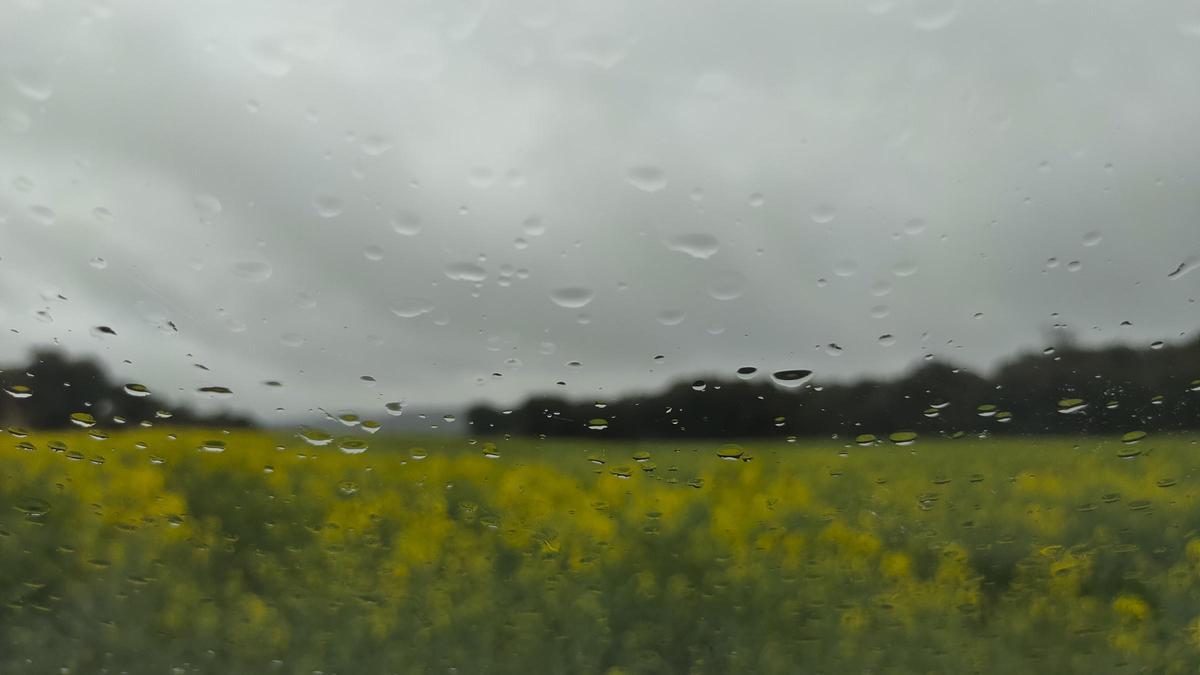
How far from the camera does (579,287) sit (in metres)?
1.34

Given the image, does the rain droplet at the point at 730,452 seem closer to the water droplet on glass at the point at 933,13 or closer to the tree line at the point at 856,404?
the tree line at the point at 856,404

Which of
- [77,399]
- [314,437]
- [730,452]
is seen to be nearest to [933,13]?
[730,452]

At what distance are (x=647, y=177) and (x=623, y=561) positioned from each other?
765mm

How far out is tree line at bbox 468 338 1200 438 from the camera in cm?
137

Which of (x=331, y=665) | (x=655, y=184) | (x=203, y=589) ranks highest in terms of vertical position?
(x=655, y=184)

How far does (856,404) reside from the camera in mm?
1364

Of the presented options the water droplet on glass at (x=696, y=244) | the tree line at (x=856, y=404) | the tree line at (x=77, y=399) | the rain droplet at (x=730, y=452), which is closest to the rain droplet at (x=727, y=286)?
the water droplet on glass at (x=696, y=244)

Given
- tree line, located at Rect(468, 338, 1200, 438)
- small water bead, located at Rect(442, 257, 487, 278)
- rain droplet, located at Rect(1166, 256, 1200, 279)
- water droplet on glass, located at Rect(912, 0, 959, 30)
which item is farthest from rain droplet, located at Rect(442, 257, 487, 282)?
rain droplet, located at Rect(1166, 256, 1200, 279)

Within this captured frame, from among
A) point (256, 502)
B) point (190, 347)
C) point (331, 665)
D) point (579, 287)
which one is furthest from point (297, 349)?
point (331, 665)

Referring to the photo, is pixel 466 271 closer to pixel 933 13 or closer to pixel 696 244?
pixel 696 244

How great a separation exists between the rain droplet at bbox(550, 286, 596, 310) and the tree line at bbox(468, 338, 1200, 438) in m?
0.18

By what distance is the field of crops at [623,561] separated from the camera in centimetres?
144

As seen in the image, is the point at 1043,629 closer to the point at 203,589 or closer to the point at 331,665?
the point at 331,665

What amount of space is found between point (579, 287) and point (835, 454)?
0.59m
